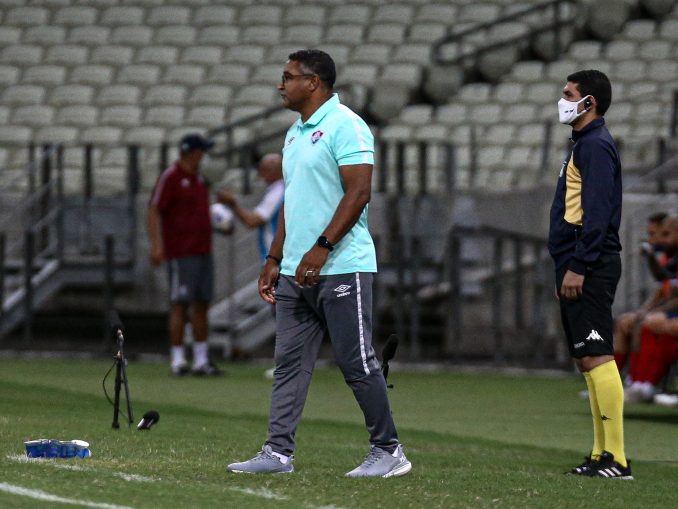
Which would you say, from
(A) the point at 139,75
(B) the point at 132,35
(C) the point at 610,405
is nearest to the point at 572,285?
(C) the point at 610,405

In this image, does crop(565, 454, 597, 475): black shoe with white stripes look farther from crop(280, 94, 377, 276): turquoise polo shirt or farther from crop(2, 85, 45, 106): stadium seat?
crop(2, 85, 45, 106): stadium seat

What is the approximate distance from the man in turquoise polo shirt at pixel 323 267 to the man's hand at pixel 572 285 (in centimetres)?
89

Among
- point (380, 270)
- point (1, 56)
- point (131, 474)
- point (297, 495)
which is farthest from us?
point (1, 56)

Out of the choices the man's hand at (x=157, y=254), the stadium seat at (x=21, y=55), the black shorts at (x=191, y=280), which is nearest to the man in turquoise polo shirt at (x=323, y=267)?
the man's hand at (x=157, y=254)

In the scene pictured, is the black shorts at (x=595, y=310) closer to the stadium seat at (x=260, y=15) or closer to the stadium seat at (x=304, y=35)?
the stadium seat at (x=304, y=35)

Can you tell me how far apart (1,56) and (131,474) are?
17423 mm

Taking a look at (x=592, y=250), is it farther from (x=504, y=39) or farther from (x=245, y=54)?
(x=245, y=54)

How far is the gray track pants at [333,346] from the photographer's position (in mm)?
6848

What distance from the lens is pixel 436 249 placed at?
1689 cm

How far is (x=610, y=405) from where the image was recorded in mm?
7352

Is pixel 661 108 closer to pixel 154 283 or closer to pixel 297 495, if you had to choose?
pixel 154 283

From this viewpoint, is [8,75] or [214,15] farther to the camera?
[214,15]

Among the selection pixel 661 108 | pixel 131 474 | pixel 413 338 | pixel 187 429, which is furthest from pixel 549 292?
pixel 131 474

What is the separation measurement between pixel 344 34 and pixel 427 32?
1.16 m
